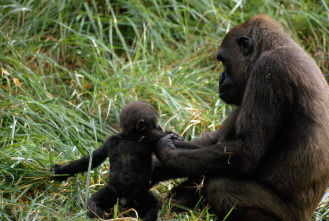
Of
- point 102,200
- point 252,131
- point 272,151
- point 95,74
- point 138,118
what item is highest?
point 252,131

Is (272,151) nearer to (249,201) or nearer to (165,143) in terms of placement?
(249,201)

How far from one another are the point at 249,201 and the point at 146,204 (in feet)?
2.69

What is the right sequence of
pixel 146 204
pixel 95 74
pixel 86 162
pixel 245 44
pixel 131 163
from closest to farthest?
pixel 131 163, pixel 146 204, pixel 86 162, pixel 245 44, pixel 95 74

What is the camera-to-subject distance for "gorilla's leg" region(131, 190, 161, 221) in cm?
416

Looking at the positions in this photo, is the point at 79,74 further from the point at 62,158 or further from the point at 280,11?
the point at 280,11

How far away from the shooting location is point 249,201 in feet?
13.3

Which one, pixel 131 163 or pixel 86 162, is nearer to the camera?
pixel 131 163

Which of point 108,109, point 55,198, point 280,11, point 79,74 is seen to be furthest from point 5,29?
point 280,11

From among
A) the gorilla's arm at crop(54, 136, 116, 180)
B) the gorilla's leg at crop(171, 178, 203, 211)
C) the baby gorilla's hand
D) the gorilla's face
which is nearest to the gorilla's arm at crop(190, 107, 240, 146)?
the gorilla's face

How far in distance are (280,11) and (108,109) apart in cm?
326

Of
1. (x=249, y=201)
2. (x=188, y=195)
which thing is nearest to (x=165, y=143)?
(x=188, y=195)

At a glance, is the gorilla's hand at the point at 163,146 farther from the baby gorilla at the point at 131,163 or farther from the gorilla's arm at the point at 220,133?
the gorilla's arm at the point at 220,133

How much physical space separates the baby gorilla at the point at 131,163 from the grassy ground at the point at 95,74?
0.65ft

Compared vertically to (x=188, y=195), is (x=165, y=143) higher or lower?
higher
